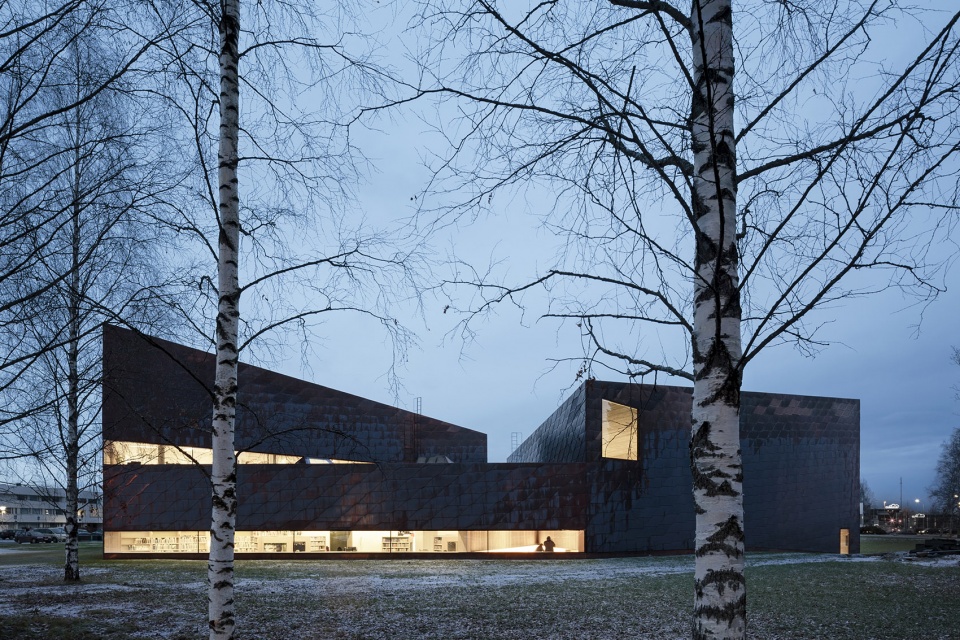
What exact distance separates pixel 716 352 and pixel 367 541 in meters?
31.3

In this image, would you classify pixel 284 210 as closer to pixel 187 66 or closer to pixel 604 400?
pixel 187 66

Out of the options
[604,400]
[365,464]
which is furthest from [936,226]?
[365,464]

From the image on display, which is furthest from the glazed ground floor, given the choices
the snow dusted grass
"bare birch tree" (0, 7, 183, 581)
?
"bare birch tree" (0, 7, 183, 581)

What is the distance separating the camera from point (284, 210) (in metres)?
7.27

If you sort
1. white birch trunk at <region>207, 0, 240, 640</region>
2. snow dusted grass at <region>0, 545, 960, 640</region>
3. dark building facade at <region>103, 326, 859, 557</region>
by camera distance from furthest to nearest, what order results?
dark building facade at <region>103, 326, 859, 557</region>, snow dusted grass at <region>0, 545, 960, 640</region>, white birch trunk at <region>207, 0, 240, 640</region>

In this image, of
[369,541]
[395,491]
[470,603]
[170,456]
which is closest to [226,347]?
[470,603]

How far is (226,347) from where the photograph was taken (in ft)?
21.7

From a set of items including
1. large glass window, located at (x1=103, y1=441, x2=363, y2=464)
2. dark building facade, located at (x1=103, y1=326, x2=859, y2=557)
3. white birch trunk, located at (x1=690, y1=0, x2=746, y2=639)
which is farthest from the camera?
dark building facade, located at (x1=103, y1=326, x2=859, y2=557)

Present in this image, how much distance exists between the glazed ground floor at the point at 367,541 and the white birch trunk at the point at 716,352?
30.2 metres

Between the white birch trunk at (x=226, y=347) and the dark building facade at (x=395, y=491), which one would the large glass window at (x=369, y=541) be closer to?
the dark building facade at (x=395, y=491)

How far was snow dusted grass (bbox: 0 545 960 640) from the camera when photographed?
11.3 m

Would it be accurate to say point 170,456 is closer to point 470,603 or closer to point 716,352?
point 470,603

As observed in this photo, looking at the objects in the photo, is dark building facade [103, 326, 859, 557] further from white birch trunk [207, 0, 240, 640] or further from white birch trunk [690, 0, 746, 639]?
white birch trunk [690, 0, 746, 639]

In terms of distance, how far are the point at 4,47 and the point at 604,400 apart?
97.7 feet
